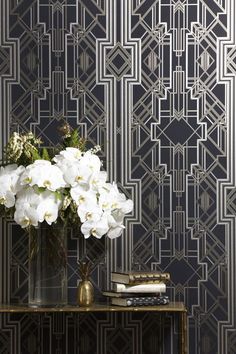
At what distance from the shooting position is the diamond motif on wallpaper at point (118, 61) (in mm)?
3385

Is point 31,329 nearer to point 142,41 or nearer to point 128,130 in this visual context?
point 128,130

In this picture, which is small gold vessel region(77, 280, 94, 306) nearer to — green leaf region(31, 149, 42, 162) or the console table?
the console table

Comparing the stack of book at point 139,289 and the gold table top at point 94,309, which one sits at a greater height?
the stack of book at point 139,289

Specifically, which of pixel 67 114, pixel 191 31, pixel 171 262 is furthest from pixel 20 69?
pixel 171 262

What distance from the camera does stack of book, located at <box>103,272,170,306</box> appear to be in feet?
10.3

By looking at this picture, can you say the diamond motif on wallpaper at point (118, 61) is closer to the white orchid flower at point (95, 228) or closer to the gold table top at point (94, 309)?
the white orchid flower at point (95, 228)

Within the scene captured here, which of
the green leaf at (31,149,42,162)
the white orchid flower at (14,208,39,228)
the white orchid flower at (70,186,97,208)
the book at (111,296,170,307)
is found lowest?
the book at (111,296,170,307)

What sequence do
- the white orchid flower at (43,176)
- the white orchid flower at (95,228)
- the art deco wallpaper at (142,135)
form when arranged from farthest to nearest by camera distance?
1. the art deco wallpaper at (142,135)
2. the white orchid flower at (95,228)
3. the white orchid flower at (43,176)

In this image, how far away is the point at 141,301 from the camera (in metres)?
3.13

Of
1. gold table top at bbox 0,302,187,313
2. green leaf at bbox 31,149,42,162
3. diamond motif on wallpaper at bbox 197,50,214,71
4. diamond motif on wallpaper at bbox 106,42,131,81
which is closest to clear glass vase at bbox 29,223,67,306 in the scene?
gold table top at bbox 0,302,187,313

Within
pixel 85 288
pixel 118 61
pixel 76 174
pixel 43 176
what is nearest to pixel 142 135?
pixel 118 61

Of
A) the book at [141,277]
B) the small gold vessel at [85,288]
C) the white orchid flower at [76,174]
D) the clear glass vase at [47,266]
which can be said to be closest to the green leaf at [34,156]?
the white orchid flower at [76,174]

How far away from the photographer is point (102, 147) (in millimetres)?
3379

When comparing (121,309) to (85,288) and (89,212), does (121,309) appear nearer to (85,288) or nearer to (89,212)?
(85,288)
